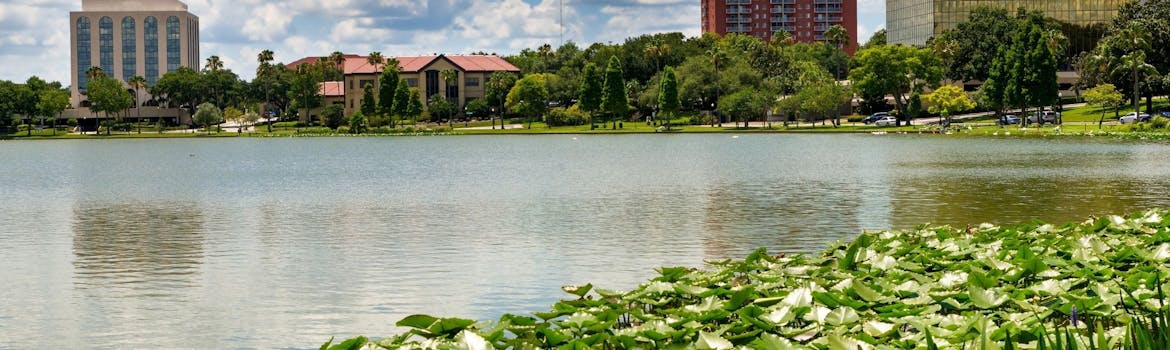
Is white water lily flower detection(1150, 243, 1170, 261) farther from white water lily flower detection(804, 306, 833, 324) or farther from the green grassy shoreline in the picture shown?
the green grassy shoreline

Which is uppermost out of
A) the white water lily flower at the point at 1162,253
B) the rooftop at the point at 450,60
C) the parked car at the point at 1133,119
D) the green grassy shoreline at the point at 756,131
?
the rooftop at the point at 450,60

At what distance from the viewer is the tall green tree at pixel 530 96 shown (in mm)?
158625

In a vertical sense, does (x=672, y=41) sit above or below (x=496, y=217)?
above

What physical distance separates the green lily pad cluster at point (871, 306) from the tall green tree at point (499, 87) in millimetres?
148809

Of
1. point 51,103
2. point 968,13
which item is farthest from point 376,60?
point 968,13

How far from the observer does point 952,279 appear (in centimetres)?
1443

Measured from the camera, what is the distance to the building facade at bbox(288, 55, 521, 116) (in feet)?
583

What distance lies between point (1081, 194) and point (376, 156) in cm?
5401

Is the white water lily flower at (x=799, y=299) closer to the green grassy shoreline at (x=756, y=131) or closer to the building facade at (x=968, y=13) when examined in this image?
the green grassy shoreline at (x=756, y=131)

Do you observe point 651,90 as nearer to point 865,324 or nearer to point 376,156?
point 376,156

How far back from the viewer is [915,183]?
145 feet

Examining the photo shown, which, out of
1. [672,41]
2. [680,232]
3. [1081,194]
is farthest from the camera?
[672,41]

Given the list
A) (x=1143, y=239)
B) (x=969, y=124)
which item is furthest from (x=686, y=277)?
(x=969, y=124)

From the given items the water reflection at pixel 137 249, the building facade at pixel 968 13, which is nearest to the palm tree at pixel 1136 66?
the building facade at pixel 968 13
